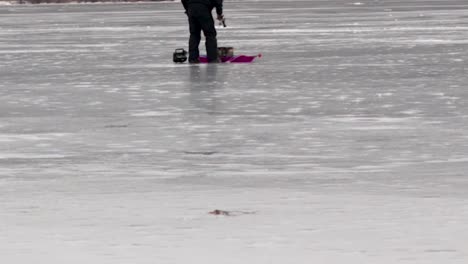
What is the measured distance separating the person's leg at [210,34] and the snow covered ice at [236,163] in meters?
0.91

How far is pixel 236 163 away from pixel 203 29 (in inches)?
598

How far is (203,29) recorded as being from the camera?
27453 mm

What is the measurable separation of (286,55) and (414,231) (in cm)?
2156

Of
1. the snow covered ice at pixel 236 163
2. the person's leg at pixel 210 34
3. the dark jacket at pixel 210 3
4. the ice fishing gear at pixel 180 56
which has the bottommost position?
the ice fishing gear at pixel 180 56

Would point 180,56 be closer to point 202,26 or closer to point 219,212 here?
point 202,26

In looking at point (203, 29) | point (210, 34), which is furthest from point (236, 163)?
point (203, 29)

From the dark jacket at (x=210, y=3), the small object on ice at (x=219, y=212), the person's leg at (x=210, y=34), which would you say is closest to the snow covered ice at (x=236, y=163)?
the small object on ice at (x=219, y=212)

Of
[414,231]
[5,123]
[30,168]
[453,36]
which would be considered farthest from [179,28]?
[414,231]

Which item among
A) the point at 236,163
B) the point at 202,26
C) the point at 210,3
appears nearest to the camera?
the point at 236,163

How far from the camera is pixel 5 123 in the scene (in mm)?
16250

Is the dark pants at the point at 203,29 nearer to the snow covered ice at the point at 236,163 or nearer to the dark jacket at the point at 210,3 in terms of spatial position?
the dark jacket at the point at 210,3

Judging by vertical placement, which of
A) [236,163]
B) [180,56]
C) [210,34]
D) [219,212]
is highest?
[219,212]

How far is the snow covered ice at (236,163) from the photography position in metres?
8.39

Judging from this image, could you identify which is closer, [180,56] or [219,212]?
[219,212]
